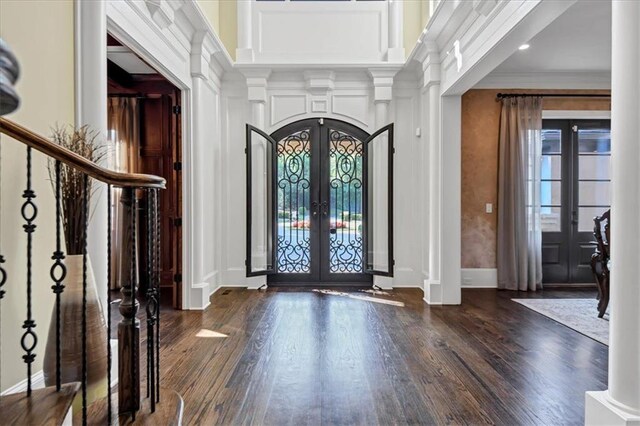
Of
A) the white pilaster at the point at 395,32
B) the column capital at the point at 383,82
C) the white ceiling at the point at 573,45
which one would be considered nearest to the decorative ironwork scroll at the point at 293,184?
the column capital at the point at 383,82

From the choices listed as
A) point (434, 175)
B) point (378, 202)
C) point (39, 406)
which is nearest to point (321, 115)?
point (378, 202)

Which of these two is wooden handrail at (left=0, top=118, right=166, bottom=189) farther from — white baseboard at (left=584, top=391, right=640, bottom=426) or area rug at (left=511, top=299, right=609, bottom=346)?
area rug at (left=511, top=299, right=609, bottom=346)

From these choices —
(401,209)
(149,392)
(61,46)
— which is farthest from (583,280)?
Result: (61,46)

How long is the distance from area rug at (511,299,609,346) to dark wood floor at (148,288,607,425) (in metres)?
0.13

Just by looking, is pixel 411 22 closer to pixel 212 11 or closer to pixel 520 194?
pixel 212 11

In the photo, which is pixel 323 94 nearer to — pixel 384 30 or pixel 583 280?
pixel 384 30

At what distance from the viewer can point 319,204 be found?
5914 mm

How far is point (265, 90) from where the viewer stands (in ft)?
18.8

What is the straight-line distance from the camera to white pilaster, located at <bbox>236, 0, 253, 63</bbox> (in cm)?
557

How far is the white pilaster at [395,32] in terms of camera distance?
555cm

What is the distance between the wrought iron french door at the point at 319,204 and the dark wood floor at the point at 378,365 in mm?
1324

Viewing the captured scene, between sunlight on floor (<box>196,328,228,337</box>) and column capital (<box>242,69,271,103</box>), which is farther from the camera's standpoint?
column capital (<box>242,69,271,103</box>)

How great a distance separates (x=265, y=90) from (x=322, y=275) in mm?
2722

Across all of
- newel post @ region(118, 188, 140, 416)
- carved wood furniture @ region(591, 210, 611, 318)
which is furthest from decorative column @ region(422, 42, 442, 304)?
newel post @ region(118, 188, 140, 416)
